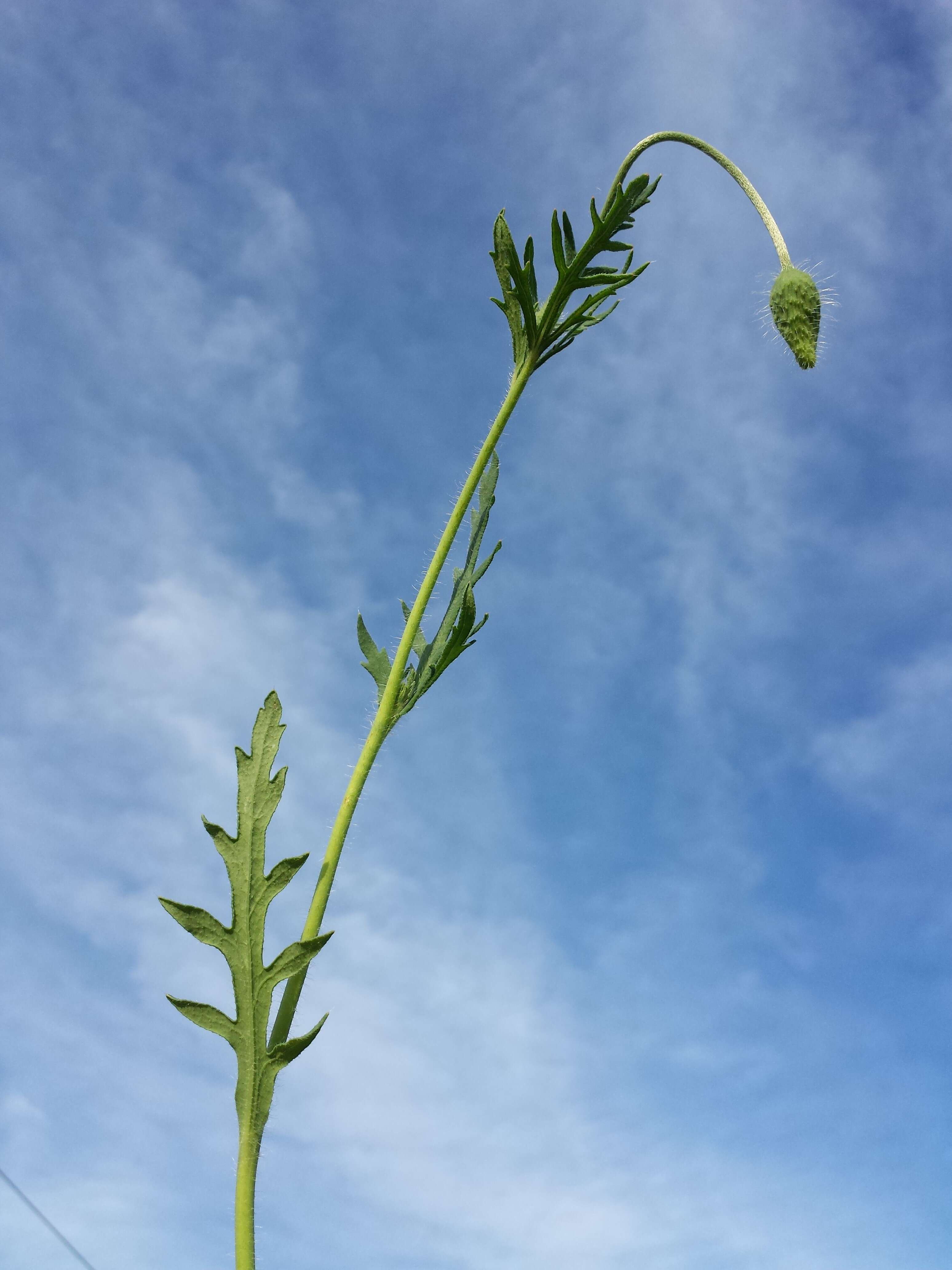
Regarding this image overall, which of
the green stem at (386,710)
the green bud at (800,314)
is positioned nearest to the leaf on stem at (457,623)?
the green stem at (386,710)

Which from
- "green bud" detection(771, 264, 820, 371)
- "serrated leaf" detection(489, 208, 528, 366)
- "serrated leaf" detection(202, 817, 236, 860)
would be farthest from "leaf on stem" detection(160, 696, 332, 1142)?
"green bud" detection(771, 264, 820, 371)

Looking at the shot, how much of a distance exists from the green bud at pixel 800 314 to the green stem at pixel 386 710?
681mm

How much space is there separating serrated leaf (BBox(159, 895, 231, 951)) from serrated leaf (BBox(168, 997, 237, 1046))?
104 millimetres

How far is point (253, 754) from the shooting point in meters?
1.81

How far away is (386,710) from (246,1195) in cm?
89

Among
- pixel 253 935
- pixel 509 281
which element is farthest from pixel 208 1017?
pixel 509 281

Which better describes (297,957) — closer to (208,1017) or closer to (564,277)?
(208,1017)

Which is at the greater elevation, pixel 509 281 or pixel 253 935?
pixel 509 281

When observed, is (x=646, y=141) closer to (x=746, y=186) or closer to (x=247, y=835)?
(x=746, y=186)

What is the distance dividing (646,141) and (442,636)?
1.39 metres

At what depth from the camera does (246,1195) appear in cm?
156

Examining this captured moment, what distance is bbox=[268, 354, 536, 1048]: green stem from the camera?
1692 millimetres

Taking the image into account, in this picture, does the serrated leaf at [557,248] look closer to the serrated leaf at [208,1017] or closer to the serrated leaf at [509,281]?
the serrated leaf at [509,281]

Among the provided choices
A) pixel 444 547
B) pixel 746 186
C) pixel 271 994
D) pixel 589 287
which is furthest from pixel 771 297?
pixel 271 994
